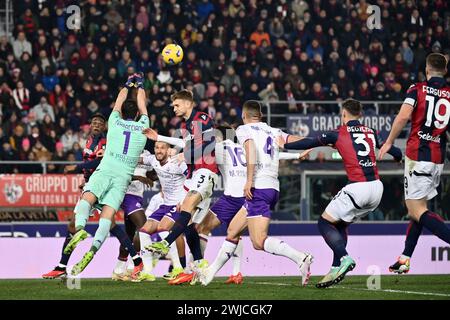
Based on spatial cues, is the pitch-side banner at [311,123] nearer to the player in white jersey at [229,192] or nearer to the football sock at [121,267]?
the player in white jersey at [229,192]

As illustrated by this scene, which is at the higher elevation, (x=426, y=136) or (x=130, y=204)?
(x=426, y=136)

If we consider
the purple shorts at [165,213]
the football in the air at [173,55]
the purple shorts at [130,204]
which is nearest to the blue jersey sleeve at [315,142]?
the purple shorts at [165,213]

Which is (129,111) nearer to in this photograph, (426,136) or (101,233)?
(101,233)

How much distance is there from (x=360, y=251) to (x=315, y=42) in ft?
30.4

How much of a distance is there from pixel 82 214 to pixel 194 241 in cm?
194

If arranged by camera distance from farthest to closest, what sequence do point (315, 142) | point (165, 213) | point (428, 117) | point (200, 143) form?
1. point (165, 213)
2. point (200, 143)
3. point (428, 117)
4. point (315, 142)

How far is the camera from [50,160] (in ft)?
76.0

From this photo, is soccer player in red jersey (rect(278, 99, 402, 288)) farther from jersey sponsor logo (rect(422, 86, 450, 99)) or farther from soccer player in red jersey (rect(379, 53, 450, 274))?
jersey sponsor logo (rect(422, 86, 450, 99))

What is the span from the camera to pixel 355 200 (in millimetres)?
12266

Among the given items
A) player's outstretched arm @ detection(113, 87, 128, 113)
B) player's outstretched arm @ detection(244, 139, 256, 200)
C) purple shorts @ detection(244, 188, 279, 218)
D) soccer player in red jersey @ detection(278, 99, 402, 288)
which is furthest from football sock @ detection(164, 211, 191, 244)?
soccer player in red jersey @ detection(278, 99, 402, 288)

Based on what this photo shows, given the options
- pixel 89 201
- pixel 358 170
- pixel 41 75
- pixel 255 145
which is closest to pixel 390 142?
pixel 358 170

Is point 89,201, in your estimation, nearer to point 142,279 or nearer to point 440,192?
point 142,279

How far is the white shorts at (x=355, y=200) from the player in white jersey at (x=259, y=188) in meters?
0.66

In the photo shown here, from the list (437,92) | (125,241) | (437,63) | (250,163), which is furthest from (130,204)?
(437,63)
